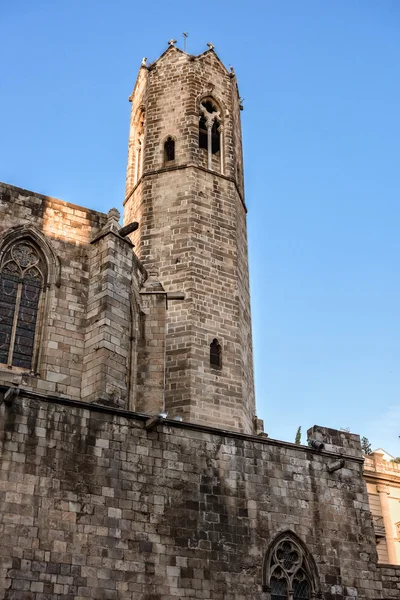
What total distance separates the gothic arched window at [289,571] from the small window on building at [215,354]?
5971 mm

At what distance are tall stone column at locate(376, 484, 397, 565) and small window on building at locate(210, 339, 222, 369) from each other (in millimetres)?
12286

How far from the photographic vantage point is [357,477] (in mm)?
14328

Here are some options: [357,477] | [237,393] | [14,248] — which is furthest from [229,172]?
[357,477]

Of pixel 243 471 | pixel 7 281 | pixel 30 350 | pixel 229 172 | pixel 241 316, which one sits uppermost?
pixel 229 172

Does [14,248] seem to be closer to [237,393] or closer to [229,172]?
[237,393]

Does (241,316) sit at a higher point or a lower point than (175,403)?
higher

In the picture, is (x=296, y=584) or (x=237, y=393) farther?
(x=237, y=393)

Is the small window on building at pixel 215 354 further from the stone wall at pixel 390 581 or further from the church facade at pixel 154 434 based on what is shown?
the stone wall at pixel 390 581

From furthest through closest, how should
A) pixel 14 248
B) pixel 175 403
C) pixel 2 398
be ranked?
pixel 175 403
pixel 14 248
pixel 2 398

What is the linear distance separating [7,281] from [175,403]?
4682 mm

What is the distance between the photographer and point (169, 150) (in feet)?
70.0

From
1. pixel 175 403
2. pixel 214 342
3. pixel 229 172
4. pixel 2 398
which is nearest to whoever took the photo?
pixel 2 398

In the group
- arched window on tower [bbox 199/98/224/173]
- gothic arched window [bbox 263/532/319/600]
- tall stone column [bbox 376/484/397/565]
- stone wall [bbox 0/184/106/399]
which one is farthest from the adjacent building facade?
stone wall [bbox 0/184/106/399]

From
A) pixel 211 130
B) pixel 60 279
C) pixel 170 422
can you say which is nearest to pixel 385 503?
pixel 211 130
